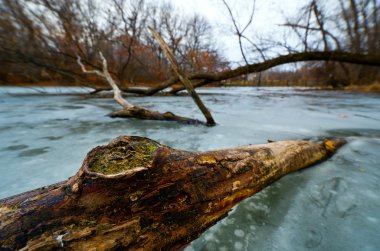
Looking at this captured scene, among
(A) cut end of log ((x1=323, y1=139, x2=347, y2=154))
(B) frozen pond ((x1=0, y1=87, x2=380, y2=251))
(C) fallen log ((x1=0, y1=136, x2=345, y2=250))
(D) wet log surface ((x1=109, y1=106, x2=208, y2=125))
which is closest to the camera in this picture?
(C) fallen log ((x1=0, y1=136, x2=345, y2=250))

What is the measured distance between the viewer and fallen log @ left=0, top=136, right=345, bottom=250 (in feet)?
2.21

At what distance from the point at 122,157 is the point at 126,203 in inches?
7.3

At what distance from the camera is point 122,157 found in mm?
816

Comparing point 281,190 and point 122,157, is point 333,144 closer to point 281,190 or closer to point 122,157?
point 281,190

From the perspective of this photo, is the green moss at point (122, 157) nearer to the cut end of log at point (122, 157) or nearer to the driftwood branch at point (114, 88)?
the cut end of log at point (122, 157)

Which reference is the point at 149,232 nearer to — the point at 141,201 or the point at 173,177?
the point at 141,201

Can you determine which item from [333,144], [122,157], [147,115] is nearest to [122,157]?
[122,157]

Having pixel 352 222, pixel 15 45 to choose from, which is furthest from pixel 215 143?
pixel 15 45

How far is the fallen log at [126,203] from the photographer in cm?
67

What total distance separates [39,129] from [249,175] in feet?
12.4

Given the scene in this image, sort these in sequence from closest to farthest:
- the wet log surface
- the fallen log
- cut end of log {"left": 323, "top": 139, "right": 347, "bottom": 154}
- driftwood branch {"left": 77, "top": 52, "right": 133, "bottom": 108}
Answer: the fallen log → cut end of log {"left": 323, "top": 139, "right": 347, "bottom": 154} → the wet log surface → driftwood branch {"left": 77, "top": 52, "right": 133, "bottom": 108}

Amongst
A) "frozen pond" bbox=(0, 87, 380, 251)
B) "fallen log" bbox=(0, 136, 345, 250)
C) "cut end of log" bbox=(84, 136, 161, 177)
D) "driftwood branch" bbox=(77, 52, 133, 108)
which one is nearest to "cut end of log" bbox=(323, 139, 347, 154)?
"frozen pond" bbox=(0, 87, 380, 251)

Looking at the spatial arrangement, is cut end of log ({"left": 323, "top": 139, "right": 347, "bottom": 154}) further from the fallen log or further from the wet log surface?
the wet log surface

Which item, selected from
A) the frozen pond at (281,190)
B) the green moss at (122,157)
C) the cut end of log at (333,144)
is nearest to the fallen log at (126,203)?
the green moss at (122,157)
